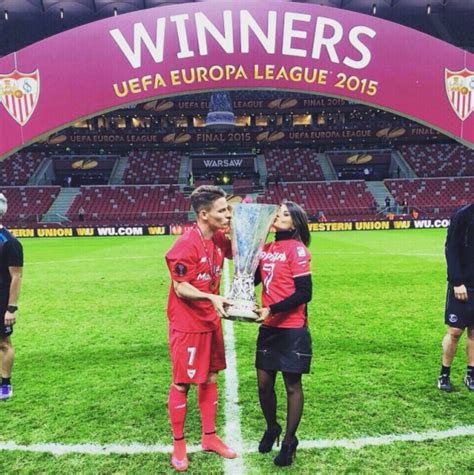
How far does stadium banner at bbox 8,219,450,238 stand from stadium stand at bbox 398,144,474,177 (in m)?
15.0

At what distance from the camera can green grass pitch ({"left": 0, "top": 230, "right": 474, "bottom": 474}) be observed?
2883 millimetres

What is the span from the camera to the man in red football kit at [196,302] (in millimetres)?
2672

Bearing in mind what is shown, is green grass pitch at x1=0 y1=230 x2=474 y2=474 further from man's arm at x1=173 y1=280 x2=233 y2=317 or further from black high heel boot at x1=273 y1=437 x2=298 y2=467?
man's arm at x1=173 y1=280 x2=233 y2=317

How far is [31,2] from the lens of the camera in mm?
34219

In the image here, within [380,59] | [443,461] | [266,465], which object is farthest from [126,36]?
[443,461]

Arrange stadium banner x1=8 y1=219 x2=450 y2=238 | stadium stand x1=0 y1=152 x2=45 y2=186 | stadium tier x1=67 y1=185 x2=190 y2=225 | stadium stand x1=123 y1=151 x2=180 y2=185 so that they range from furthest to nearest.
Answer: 1. stadium stand x1=123 y1=151 x2=180 y2=185
2. stadium stand x1=0 y1=152 x2=45 y2=186
3. stadium tier x1=67 y1=185 x2=190 y2=225
4. stadium banner x1=8 y1=219 x2=450 y2=238

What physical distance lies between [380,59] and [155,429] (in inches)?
181

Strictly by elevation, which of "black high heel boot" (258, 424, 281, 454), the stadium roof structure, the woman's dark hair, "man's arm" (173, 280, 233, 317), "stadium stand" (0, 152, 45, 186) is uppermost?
the stadium roof structure

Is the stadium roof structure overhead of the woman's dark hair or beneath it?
overhead

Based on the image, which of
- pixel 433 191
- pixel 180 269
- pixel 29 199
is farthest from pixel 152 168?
pixel 180 269

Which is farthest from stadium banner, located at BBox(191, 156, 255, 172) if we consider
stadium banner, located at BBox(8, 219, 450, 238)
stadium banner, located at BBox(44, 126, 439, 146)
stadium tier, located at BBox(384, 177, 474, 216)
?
stadium banner, located at BBox(8, 219, 450, 238)

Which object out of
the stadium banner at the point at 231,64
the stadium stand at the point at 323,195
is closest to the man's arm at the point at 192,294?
the stadium banner at the point at 231,64

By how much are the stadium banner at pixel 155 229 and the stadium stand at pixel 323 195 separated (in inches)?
241

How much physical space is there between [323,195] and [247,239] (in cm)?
3520
